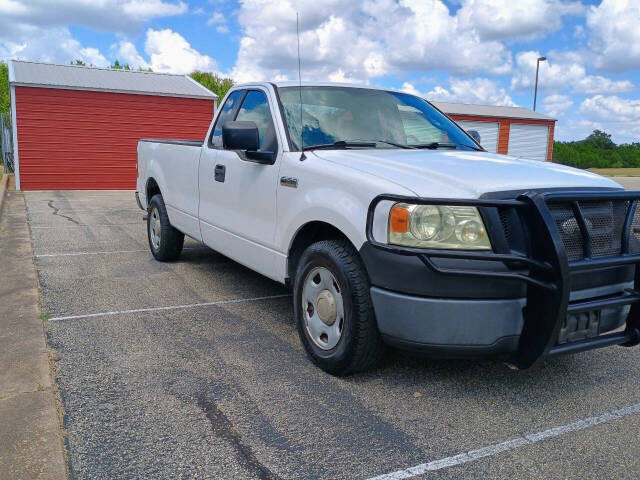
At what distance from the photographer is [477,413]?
3232 millimetres

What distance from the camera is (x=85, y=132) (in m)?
18.6

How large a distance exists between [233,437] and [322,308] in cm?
100

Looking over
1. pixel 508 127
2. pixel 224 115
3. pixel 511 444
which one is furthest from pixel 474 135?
pixel 508 127

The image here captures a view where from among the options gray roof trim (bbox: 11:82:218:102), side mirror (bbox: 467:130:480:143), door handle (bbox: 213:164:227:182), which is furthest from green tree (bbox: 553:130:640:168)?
door handle (bbox: 213:164:227:182)

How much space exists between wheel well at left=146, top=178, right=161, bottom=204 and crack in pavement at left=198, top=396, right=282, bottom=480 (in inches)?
165

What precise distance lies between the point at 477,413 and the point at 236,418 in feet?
4.24

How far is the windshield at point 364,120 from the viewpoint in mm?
4324

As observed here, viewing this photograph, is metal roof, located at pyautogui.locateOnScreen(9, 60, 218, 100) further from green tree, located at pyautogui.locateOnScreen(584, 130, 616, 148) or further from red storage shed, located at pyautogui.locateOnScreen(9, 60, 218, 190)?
green tree, located at pyautogui.locateOnScreen(584, 130, 616, 148)

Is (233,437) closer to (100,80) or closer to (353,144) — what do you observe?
(353,144)

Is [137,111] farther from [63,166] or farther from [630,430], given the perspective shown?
[630,430]

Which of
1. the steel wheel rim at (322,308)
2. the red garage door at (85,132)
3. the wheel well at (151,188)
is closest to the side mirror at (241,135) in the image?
the steel wheel rim at (322,308)

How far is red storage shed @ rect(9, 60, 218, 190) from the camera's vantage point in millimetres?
17844

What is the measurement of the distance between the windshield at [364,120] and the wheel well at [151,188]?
2.92 m

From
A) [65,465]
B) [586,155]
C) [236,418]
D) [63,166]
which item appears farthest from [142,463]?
[586,155]
